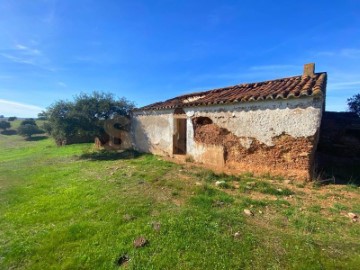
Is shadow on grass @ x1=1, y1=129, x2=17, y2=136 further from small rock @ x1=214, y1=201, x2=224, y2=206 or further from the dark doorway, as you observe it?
small rock @ x1=214, y1=201, x2=224, y2=206

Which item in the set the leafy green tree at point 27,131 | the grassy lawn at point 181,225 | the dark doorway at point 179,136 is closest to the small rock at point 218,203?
the grassy lawn at point 181,225

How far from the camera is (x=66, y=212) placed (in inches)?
197

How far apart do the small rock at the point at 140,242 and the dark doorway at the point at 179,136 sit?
7404 millimetres

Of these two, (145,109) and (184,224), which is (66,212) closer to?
(184,224)

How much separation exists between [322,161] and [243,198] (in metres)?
5.22

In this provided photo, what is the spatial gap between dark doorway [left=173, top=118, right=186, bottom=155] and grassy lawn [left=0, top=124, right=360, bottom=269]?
4.28 m

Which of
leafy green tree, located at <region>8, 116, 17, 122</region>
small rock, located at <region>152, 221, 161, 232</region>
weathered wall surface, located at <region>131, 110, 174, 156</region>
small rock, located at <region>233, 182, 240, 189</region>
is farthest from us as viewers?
leafy green tree, located at <region>8, 116, 17, 122</region>

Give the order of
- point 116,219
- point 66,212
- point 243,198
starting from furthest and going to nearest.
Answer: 1. point 243,198
2. point 66,212
3. point 116,219

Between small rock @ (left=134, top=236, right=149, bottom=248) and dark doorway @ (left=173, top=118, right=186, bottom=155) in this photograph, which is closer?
small rock @ (left=134, top=236, right=149, bottom=248)

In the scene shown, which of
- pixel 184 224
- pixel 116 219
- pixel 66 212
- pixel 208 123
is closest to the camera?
pixel 184 224

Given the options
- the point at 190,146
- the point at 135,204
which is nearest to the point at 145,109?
→ the point at 190,146

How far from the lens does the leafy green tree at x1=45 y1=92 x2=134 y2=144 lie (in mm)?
12953

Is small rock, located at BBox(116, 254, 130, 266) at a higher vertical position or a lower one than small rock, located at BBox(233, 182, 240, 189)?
lower

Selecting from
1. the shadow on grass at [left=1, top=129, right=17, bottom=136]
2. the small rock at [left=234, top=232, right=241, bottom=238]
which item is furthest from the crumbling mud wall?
the shadow on grass at [left=1, top=129, right=17, bottom=136]
